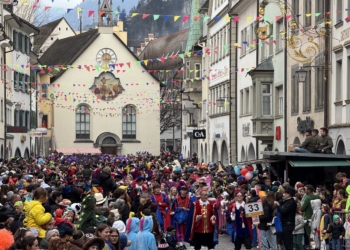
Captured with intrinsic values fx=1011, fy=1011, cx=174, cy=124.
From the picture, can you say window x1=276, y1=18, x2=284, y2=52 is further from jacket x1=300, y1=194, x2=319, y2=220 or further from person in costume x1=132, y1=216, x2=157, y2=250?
person in costume x1=132, y1=216, x2=157, y2=250

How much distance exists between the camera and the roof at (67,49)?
87.8m

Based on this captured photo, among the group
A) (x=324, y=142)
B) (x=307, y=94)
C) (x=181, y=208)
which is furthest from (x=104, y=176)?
(x=307, y=94)

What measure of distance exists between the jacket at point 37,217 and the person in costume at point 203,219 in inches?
210

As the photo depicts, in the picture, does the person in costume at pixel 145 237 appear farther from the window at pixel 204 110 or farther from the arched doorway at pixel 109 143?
the arched doorway at pixel 109 143

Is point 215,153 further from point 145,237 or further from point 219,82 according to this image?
point 145,237

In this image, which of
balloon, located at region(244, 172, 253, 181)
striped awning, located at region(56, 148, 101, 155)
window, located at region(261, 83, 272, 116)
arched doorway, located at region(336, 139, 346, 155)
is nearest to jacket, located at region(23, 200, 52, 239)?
balloon, located at region(244, 172, 253, 181)

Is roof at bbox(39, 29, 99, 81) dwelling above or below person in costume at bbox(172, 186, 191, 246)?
above

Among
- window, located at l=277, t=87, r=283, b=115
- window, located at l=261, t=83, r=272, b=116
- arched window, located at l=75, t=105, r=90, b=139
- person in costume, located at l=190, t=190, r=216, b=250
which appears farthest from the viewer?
arched window, located at l=75, t=105, r=90, b=139

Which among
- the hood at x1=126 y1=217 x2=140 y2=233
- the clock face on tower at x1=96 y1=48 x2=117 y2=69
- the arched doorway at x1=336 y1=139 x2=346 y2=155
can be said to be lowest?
the hood at x1=126 y1=217 x2=140 y2=233

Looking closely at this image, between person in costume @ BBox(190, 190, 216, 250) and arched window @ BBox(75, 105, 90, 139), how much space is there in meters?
68.0

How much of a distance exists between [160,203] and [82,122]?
67315 mm

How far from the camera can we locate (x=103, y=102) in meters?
88.2

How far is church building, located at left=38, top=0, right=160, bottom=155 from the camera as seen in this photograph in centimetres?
8712

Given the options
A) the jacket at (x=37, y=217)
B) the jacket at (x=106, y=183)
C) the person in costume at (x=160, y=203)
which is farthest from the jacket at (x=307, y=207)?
the jacket at (x=37, y=217)
